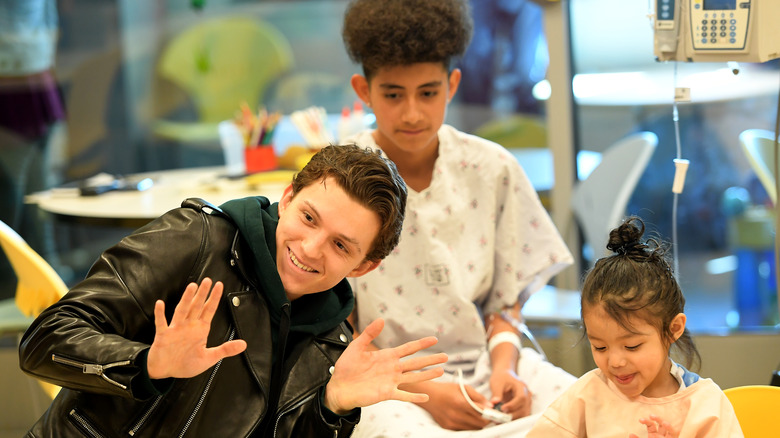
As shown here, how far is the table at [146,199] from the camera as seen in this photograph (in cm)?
235

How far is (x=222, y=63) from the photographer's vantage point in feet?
18.5

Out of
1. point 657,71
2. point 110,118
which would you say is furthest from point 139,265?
point 110,118

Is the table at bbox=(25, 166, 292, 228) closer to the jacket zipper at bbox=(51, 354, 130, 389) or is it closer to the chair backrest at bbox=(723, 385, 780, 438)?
the jacket zipper at bbox=(51, 354, 130, 389)

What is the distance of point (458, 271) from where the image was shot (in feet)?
5.84

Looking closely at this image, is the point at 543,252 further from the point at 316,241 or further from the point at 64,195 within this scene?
the point at 64,195

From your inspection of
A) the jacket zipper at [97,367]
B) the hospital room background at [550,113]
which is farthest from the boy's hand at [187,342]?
the hospital room background at [550,113]

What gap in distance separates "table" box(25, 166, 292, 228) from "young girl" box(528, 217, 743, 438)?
1397mm

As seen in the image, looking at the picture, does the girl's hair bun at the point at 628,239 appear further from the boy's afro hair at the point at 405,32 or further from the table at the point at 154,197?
the table at the point at 154,197

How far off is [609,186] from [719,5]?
1.23 metres

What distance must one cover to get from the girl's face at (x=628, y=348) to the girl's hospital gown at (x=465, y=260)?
0.42 metres

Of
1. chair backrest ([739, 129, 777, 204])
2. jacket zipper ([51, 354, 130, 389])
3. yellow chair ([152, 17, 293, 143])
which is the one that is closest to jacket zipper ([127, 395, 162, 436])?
jacket zipper ([51, 354, 130, 389])

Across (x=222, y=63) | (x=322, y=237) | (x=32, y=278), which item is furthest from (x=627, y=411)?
(x=222, y=63)

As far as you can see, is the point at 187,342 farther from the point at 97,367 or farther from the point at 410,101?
the point at 410,101

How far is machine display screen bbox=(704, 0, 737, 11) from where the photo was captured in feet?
5.40
